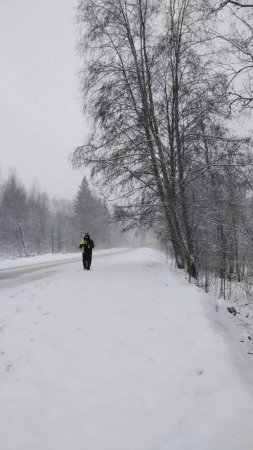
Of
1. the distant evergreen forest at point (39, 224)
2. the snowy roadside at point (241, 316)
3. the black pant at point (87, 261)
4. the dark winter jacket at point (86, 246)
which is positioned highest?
the distant evergreen forest at point (39, 224)

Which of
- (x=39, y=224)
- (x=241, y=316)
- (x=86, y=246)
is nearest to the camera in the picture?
(x=241, y=316)

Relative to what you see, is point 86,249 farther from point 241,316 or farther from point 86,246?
point 241,316

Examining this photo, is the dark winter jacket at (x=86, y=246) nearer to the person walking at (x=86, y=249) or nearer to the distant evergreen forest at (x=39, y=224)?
the person walking at (x=86, y=249)

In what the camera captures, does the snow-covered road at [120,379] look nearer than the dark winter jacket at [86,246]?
Yes

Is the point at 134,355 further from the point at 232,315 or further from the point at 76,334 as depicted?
the point at 232,315

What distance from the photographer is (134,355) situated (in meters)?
4.79

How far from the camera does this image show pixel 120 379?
4.18 metres

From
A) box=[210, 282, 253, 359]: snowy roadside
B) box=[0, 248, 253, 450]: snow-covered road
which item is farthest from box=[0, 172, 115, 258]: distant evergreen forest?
box=[0, 248, 253, 450]: snow-covered road

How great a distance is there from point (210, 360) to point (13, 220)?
2259 inches

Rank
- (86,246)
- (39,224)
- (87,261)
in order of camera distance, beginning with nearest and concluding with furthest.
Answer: (86,246) → (87,261) → (39,224)

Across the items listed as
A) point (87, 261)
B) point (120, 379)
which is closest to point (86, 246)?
point (87, 261)

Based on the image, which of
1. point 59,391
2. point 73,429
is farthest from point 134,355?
point 73,429

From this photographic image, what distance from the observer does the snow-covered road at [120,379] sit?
3.12 metres

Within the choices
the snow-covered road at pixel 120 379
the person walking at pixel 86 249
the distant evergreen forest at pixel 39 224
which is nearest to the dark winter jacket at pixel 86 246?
the person walking at pixel 86 249
